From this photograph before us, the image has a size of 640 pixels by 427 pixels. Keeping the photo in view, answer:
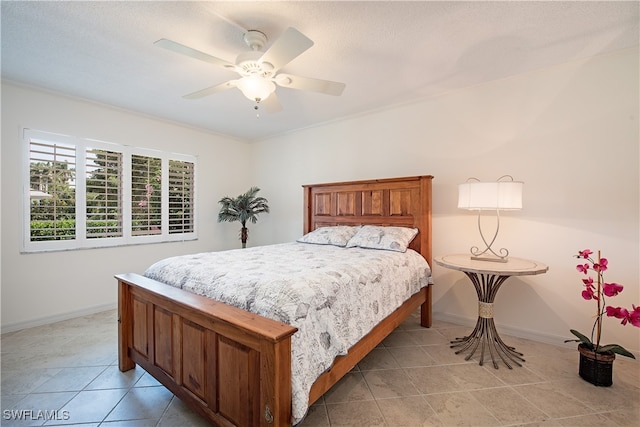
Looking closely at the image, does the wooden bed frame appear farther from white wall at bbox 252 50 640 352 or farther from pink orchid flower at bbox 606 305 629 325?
pink orchid flower at bbox 606 305 629 325

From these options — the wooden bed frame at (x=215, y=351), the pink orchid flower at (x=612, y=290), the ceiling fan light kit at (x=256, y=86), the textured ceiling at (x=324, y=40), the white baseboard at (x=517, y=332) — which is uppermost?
the textured ceiling at (x=324, y=40)

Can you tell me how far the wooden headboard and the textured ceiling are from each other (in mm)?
1074

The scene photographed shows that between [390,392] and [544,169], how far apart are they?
2.48 m

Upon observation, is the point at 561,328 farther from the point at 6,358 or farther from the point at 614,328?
the point at 6,358

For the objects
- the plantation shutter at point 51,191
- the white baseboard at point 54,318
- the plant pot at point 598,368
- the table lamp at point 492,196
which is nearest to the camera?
the plant pot at point 598,368

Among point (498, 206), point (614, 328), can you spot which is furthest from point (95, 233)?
point (614, 328)

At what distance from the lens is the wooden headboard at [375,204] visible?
3133mm

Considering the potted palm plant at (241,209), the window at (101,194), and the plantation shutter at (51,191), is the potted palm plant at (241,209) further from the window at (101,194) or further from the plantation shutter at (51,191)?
the plantation shutter at (51,191)

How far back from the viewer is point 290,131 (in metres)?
4.71

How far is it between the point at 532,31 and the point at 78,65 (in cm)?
387

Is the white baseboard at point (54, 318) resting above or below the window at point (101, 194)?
below

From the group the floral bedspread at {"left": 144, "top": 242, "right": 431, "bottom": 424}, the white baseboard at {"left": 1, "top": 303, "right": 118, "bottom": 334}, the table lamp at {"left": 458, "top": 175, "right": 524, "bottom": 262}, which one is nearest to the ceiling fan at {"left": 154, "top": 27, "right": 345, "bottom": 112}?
the floral bedspread at {"left": 144, "top": 242, "right": 431, "bottom": 424}

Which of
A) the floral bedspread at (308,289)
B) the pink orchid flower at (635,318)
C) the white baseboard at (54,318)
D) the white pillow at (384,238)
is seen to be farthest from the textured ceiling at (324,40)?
the white baseboard at (54,318)

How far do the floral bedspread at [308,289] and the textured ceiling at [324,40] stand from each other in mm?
1751
